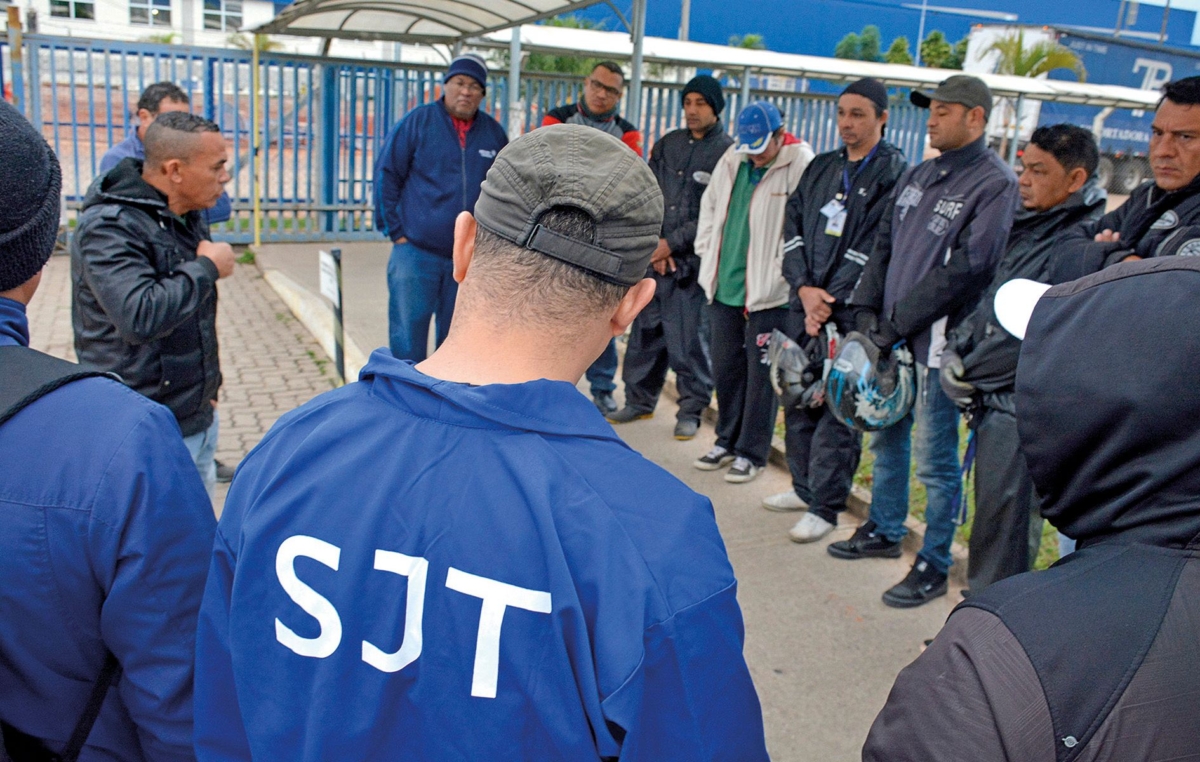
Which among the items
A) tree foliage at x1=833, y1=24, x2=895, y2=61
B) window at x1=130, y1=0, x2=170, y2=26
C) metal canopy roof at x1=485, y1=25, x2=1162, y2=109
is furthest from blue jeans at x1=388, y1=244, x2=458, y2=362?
window at x1=130, y1=0, x2=170, y2=26

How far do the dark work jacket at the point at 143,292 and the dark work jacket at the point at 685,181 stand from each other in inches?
117

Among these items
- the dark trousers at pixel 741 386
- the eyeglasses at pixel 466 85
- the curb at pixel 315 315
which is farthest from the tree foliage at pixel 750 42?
the dark trousers at pixel 741 386

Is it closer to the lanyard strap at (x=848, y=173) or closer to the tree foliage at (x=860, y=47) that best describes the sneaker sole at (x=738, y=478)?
the lanyard strap at (x=848, y=173)

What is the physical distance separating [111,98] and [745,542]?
9.38 meters

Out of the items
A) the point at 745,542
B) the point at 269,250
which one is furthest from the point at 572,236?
the point at 269,250

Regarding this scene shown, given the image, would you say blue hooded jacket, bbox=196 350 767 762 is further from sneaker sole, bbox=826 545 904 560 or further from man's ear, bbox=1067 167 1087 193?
sneaker sole, bbox=826 545 904 560

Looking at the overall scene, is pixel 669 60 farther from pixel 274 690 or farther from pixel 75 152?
pixel 274 690

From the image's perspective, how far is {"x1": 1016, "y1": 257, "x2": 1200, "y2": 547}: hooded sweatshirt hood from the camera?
1.23 m

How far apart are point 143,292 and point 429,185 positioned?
268 cm

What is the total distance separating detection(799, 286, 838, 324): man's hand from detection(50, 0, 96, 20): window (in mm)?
33835

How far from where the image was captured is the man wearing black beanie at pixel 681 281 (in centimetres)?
568

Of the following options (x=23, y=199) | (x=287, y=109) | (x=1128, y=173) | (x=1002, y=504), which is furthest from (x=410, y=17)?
(x=1128, y=173)

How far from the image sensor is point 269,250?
36.7 ft

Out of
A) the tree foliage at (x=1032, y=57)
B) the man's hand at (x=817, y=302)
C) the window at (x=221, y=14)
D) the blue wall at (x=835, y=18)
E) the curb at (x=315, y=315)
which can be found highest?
the blue wall at (x=835, y=18)
